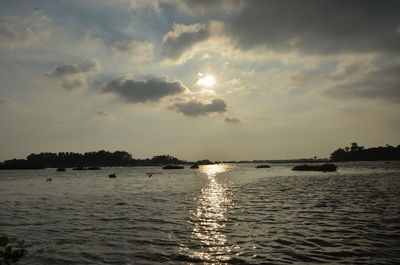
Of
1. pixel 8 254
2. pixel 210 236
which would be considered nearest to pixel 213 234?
pixel 210 236

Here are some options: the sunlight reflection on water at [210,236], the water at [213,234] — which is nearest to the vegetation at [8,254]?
the water at [213,234]

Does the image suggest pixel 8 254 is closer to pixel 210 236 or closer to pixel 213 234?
pixel 210 236

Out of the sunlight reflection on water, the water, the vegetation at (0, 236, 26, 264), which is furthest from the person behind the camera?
the sunlight reflection on water

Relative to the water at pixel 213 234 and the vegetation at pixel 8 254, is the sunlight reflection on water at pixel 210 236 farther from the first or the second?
the vegetation at pixel 8 254

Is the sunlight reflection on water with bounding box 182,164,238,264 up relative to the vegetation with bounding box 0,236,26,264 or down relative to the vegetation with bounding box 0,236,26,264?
down

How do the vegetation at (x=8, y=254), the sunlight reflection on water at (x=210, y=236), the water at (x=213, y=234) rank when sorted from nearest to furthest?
the vegetation at (x=8, y=254) < the water at (x=213, y=234) < the sunlight reflection on water at (x=210, y=236)

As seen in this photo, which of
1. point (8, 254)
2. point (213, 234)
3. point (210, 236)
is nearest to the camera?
point (8, 254)

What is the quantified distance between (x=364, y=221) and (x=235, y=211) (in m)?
10.6

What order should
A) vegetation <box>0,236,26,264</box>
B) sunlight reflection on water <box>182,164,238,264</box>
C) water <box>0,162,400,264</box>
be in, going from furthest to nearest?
sunlight reflection on water <box>182,164,238,264</box>
water <box>0,162,400,264</box>
vegetation <box>0,236,26,264</box>

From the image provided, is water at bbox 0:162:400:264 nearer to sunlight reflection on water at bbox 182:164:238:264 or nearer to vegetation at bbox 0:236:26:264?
sunlight reflection on water at bbox 182:164:238:264

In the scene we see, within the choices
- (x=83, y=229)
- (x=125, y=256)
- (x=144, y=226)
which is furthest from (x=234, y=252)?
(x=83, y=229)

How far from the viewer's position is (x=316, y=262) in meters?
13.3

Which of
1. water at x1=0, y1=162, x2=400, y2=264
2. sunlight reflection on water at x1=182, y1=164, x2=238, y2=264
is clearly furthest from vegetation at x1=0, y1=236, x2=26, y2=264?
sunlight reflection on water at x1=182, y1=164, x2=238, y2=264

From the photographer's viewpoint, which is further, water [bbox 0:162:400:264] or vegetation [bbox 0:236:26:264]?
water [bbox 0:162:400:264]
